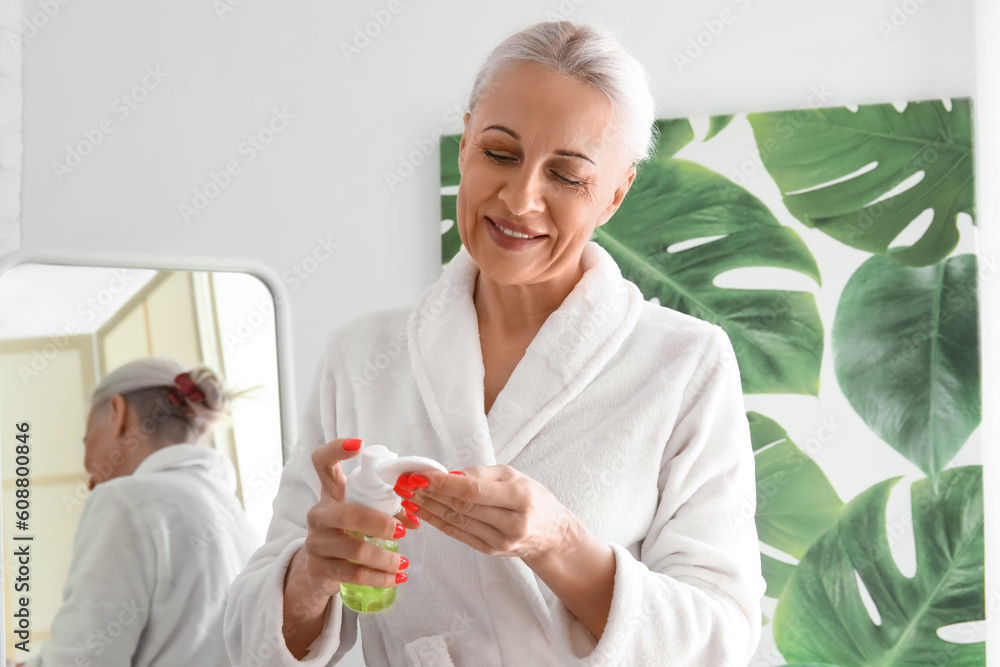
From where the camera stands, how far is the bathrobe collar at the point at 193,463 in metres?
1.61

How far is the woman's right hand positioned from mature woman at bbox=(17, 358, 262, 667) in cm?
85

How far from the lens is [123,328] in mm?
1621

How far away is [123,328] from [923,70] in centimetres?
179

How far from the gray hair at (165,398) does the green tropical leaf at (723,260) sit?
0.94 metres

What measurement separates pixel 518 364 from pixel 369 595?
329mm

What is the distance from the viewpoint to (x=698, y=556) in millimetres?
865

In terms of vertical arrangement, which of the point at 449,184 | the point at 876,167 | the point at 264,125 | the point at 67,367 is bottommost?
the point at 67,367

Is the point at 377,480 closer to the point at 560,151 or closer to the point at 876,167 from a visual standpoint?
the point at 560,151

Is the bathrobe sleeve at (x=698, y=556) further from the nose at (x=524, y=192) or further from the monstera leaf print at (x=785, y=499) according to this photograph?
the monstera leaf print at (x=785, y=499)

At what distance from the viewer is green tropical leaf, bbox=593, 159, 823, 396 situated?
187 cm

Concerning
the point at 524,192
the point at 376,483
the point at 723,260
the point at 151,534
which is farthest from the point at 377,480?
the point at 723,260

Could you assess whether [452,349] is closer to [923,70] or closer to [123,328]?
[123,328]

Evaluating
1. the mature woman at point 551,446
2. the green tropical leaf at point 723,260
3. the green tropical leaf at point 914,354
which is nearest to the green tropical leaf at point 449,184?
the green tropical leaf at point 723,260

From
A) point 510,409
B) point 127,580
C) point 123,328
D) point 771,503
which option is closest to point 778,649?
point 771,503
